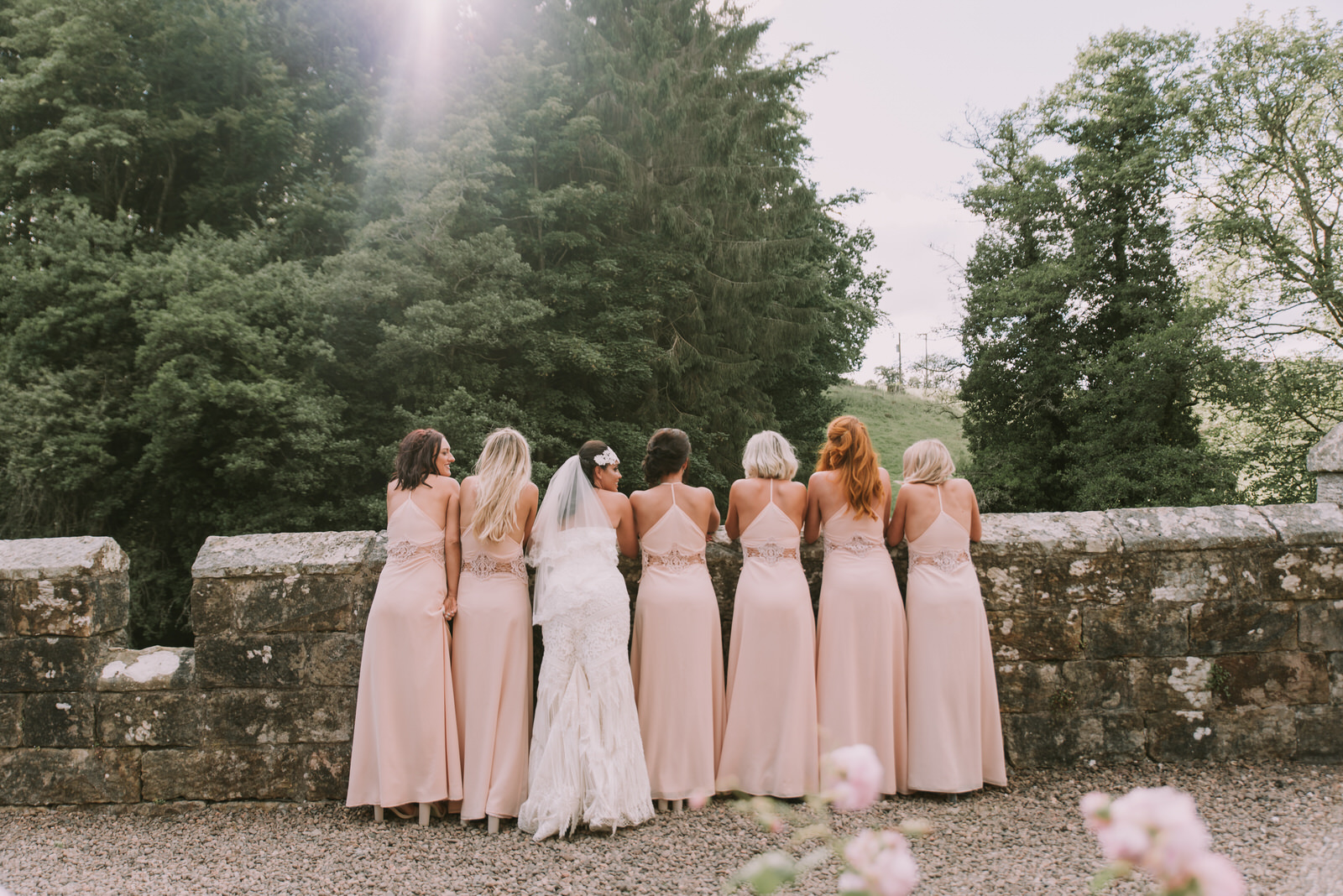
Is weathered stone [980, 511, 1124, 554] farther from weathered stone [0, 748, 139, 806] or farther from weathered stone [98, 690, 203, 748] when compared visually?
weathered stone [0, 748, 139, 806]

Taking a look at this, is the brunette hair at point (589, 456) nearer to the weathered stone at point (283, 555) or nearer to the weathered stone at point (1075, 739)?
the weathered stone at point (283, 555)

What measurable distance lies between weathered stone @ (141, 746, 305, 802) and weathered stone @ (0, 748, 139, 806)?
0.09m

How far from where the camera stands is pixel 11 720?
146 inches

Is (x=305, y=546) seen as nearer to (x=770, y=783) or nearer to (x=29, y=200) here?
(x=770, y=783)

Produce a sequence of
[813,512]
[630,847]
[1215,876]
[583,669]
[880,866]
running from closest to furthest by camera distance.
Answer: [1215,876], [880,866], [630,847], [583,669], [813,512]

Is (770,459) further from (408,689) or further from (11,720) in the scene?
(11,720)

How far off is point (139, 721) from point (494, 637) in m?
1.72

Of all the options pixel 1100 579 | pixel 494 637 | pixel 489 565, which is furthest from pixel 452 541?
pixel 1100 579

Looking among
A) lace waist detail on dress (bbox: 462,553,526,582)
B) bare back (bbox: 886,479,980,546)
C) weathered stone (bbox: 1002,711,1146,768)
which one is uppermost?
bare back (bbox: 886,479,980,546)

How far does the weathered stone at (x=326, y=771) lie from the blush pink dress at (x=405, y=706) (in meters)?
0.16

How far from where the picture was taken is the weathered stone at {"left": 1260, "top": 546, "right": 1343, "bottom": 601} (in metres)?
3.79

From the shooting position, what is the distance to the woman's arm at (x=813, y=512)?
3.81 m

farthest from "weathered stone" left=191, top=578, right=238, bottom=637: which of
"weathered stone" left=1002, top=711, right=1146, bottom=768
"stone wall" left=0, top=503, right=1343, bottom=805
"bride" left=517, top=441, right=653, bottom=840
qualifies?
"weathered stone" left=1002, top=711, right=1146, bottom=768

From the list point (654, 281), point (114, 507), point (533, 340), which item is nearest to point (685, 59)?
point (654, 281)
